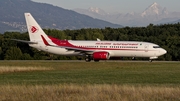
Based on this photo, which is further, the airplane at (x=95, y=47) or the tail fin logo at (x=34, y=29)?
the tail fin logo at (x=34, y=29)

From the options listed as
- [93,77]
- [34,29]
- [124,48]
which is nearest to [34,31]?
[34,29]

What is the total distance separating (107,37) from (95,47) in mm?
44352

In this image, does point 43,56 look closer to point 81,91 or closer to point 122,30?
point 122,30

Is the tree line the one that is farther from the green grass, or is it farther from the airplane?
the green grass

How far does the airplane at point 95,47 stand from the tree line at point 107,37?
18.5m

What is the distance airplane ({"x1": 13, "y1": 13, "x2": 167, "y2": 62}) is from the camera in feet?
190

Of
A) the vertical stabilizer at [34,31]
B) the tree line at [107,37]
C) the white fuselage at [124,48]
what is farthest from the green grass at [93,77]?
the tree line at [107,37]

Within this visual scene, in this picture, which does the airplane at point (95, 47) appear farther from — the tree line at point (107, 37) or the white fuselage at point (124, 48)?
the tree line at point (107, 37)

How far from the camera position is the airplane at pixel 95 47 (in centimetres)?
Answer: 5806

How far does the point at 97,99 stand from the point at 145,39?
239 ft

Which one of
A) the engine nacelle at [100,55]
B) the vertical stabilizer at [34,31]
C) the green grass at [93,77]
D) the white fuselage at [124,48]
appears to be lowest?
the green grass at [93,77]

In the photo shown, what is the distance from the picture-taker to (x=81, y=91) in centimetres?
2080

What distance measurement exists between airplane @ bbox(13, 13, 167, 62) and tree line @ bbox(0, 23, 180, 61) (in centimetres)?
1850

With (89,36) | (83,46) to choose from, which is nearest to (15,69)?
(83,46)
